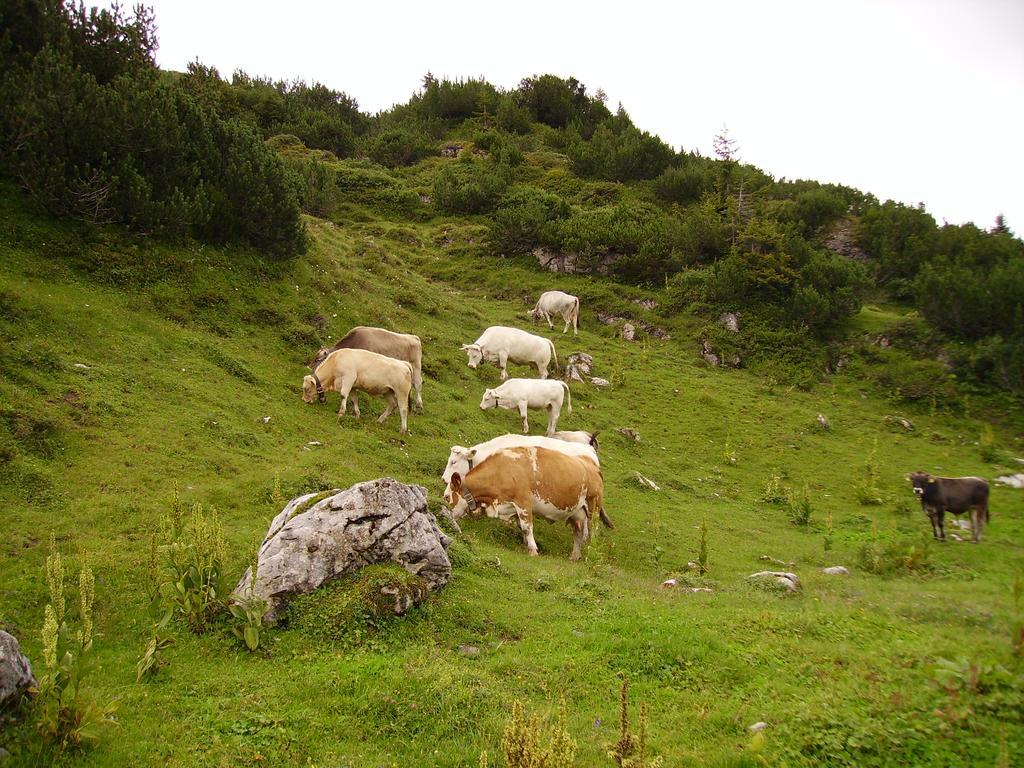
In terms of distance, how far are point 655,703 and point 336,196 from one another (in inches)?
1678

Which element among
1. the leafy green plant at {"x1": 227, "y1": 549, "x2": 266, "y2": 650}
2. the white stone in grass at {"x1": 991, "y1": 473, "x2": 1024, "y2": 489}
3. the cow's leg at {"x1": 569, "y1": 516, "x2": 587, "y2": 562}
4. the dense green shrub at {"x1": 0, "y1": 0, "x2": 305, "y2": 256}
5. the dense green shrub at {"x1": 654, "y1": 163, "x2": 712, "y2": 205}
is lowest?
the cow's leg at {"x1": 569, "y1": 516, "x2": 587, "y2": 562}

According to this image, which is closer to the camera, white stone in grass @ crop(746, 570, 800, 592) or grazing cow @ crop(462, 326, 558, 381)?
white stone in grass @ crop(746, 570, 800, 592)

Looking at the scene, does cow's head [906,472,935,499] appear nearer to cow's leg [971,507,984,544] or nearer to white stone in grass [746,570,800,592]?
cow's leg [971,507,984,544]

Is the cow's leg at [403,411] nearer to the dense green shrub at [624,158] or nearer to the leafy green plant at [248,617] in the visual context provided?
the leafy green plant at [248,617]

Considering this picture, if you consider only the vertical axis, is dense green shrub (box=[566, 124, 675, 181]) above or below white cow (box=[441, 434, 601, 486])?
above

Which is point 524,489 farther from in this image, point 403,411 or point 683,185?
point 683,185

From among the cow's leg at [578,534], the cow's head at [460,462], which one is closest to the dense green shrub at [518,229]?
the cow's head at [460,462]

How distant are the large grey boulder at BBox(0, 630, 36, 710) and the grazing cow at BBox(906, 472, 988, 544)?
1684cm

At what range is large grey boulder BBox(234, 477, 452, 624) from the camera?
23.1ft

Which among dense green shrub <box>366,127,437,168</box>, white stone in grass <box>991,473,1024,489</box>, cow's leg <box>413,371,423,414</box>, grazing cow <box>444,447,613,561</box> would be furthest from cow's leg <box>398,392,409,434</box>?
dense green shrub <box>366,127,437,168</box>

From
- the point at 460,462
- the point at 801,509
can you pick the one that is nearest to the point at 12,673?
the point at 460,462

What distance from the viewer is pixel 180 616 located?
6.74 m

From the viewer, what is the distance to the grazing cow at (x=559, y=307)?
100ft

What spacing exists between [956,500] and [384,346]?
1527cm
